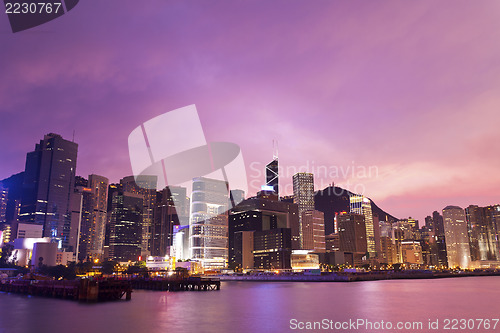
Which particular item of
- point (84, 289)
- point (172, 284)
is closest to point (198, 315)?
point (84, 289)

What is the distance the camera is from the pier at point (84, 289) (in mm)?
70838

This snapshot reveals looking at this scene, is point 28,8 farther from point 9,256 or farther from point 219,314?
point 9,256

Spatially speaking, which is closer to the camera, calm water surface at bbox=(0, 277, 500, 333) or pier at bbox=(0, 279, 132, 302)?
calm water surface at bbox=(0, 277, 500, 333)

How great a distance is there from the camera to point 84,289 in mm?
70750

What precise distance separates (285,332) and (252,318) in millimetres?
11551

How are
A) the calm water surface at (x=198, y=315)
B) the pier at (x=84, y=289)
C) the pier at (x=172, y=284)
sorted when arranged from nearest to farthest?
the calm water surface at (x=198, y=315) → the pier at (x=84, y=289) → the pier at (x=172, y=284)

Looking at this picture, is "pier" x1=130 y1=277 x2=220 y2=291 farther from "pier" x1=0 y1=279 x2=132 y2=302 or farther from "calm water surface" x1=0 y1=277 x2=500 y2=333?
"calm water surface" x1=0 y1=277 x2=500 y2=333

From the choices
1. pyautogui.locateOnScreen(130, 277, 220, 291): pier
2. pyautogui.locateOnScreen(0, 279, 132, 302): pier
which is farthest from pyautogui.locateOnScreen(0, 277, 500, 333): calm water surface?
pyautogui.locateOnScreen(130, 277, 220, 291): pier

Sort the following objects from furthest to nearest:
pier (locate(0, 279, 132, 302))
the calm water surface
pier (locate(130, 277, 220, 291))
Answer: pier (locate(130, 277, 220, 291))
pier (locate(0, 279, 132, 302))
the calm water surface

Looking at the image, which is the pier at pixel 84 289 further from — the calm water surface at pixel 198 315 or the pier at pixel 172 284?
the pier at pixel 172 284

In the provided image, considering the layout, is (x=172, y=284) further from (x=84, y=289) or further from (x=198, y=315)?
(x=198, y=315)

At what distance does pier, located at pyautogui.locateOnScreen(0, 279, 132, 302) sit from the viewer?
7084cm

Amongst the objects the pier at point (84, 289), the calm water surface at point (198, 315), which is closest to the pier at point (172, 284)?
the pier at point (84, 289)

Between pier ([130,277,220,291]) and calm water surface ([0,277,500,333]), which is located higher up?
pier ([130,277,220,291])
